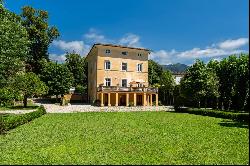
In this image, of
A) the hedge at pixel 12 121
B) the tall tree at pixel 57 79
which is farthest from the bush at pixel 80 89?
the hedge at pixel 12 121

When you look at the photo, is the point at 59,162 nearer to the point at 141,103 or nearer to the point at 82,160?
the point at 82,160

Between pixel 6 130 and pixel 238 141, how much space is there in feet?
46.2

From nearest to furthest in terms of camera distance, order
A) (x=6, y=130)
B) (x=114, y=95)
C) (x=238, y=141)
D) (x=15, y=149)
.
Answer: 1. (x=15, y=149)
2. (x=238, y=141)
3. (x=6, y=130)
4. (x=114, y=95)

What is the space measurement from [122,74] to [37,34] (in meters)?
19.4

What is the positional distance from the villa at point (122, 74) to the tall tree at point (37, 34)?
1178 cm

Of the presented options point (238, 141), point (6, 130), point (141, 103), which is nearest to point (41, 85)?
point (141, 103)

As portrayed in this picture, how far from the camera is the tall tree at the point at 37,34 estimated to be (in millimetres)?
58191

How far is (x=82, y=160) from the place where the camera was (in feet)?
36.1

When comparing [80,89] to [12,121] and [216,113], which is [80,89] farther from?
[12,121]

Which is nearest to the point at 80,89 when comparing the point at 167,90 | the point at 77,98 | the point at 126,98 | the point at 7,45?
the point at 77,98

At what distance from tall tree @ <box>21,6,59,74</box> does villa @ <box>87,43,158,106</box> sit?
11781 millimetres

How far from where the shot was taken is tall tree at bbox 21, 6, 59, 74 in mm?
58191

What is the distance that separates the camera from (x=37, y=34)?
58.4 m

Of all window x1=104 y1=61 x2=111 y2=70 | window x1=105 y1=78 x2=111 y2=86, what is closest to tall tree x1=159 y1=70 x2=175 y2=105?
window x1=105 y1=78 x2=111 y2=86
